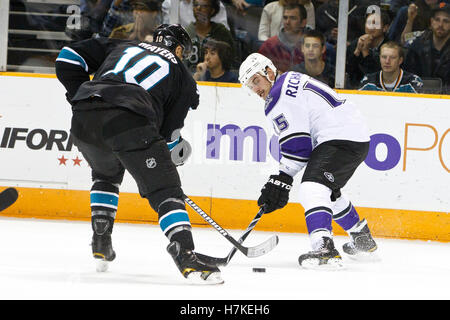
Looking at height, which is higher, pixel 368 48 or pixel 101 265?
pixel 368 48

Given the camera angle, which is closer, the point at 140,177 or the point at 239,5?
the point at 140,177

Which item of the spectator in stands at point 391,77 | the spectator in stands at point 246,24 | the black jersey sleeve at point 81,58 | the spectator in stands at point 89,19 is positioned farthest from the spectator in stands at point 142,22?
the black jersey sleeve at point 81,58

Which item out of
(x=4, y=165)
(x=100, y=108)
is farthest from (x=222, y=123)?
Result: (x=100, y=108)

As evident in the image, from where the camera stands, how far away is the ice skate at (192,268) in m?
2.97

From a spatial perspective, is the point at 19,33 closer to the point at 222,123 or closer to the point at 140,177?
the point at 222,123

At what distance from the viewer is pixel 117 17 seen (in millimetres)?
5348

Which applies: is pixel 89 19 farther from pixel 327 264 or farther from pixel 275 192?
pixel 327 264

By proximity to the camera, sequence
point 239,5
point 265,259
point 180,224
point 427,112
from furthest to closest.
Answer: point 239,5 → point 427,112 → point 265,259 → point 180,224

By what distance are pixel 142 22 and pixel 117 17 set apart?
0.20 metres

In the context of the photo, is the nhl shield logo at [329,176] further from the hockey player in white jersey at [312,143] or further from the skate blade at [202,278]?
the skate blade at [202,278]

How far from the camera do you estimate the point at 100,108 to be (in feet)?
9.96

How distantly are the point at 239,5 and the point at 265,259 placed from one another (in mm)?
2055

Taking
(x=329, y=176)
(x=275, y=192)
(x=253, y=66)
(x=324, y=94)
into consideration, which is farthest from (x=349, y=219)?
(x=253, y=66)

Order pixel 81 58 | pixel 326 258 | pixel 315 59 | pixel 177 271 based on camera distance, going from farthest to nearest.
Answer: pixel 315 59, pixel 326 258, pixel 177 271, pixel 81 58
